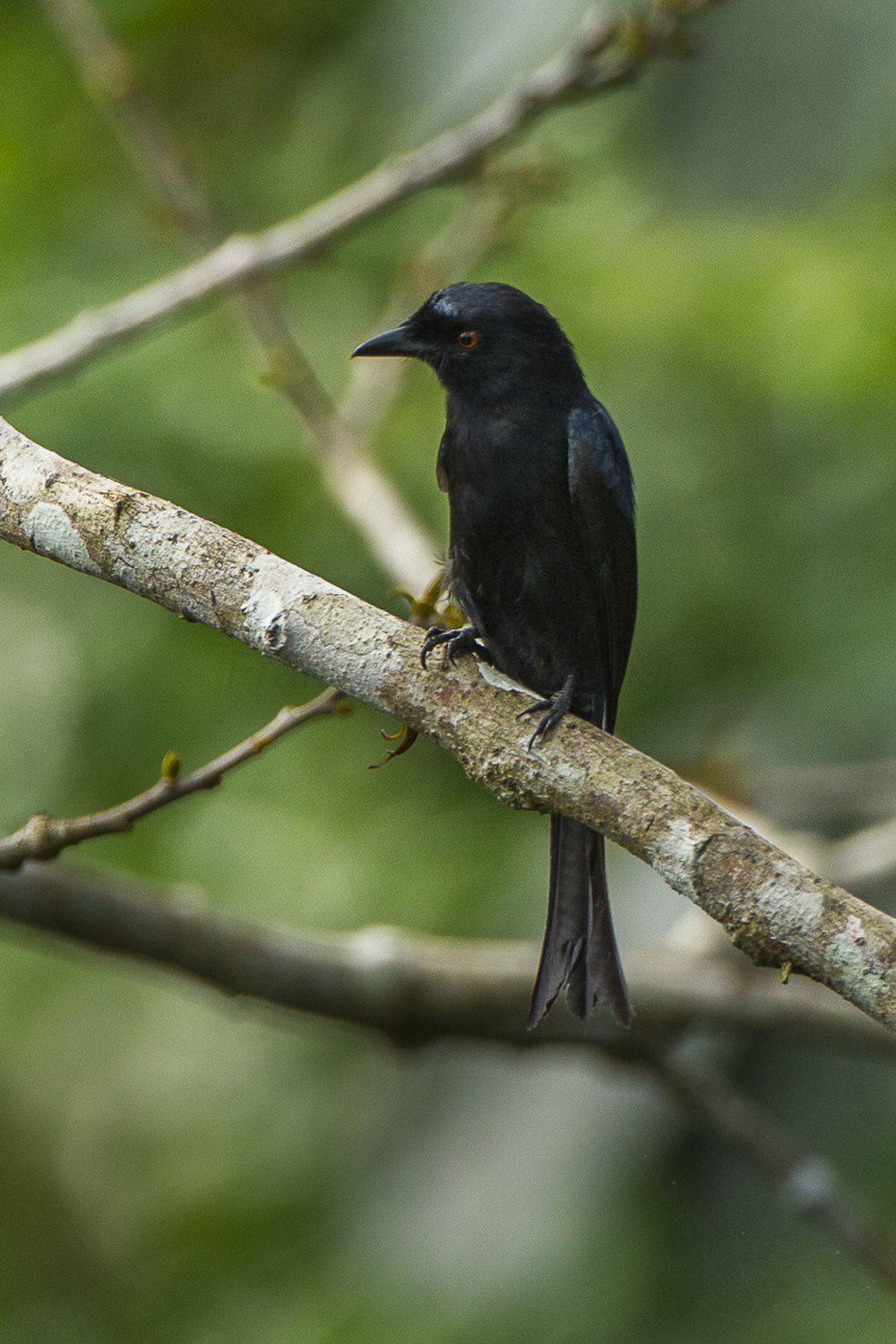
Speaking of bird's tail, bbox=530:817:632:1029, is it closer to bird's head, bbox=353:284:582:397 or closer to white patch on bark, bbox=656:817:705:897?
white patch on bark, bbox=656:817:705:897

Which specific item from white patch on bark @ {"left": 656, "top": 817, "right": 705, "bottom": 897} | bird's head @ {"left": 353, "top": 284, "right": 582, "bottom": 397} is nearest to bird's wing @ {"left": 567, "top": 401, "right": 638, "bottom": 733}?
bird's head @ {"left": 353, "top": 284, "right": 582, "bottom": 397}

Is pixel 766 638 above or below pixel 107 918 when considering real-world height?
above

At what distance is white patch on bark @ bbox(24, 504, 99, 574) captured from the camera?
227 cm

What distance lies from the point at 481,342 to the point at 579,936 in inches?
48.2

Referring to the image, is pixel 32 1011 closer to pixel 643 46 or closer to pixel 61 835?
pixel 61 835

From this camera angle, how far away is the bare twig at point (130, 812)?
2.35 meters

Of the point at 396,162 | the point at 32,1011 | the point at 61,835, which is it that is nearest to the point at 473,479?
the point at 396,162

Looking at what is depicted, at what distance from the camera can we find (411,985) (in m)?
3.29

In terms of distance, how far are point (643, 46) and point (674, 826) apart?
6.48 feet

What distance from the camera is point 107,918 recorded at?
3029mm

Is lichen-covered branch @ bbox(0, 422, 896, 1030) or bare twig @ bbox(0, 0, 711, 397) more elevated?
bare twig @ bbox(0, 0, 711, 397)

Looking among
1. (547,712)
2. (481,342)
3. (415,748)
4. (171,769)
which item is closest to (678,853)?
(547,712)

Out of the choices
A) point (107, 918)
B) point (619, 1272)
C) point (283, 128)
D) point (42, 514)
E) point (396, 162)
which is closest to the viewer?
point (42, 514)

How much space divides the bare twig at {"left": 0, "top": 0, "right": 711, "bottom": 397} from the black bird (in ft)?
1.06
